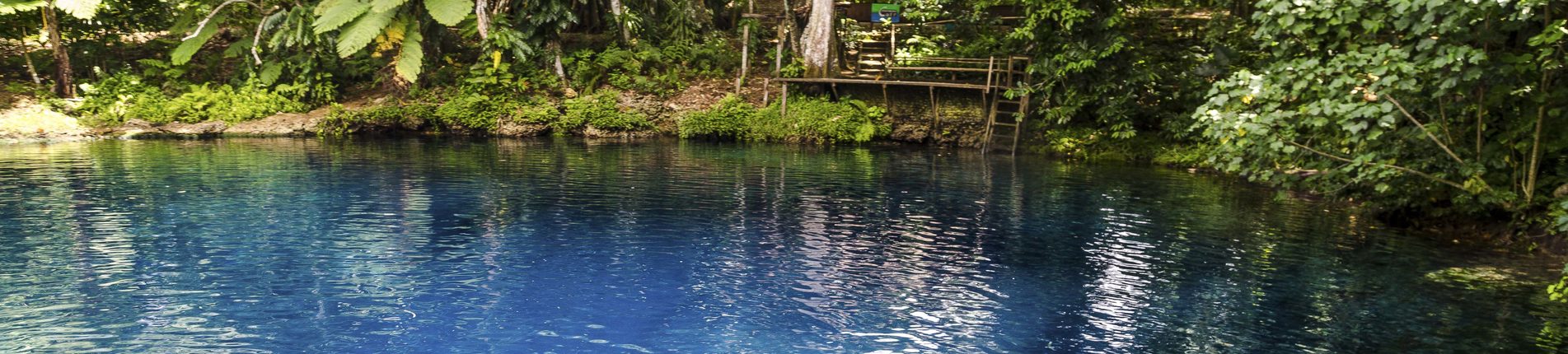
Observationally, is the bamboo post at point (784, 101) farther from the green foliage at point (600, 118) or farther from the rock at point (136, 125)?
the rock at point (136, 125)

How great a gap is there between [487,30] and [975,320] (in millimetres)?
19578

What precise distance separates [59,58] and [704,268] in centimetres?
2183

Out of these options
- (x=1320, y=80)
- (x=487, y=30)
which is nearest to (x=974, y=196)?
(x=1320, y=80)

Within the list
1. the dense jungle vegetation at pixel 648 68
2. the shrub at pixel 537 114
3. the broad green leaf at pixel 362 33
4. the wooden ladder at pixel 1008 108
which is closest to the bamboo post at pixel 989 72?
the wooden ladder at pixel 1008 108

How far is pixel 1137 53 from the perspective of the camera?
72.9ft

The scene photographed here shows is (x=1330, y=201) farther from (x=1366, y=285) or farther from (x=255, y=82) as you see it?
(x=255, y=82)

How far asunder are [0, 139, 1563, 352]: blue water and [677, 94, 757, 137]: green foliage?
7894 mm

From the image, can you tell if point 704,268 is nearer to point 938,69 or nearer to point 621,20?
point 938,69

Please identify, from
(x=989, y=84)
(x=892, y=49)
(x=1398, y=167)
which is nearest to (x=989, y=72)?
(x=989, y=84)

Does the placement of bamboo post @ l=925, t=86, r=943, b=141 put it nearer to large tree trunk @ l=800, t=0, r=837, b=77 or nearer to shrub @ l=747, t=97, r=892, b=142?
shrub @ l=747, t=97, r=892, b=142

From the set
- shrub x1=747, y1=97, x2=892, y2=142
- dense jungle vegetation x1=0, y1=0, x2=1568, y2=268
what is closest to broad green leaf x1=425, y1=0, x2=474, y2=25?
dense jungle vegetation x1=0, y1=0, x2=1568, y2=268

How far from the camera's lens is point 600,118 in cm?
2645

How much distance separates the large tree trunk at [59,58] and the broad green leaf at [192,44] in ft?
7.43

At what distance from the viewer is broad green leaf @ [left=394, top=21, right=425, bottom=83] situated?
24.0m
